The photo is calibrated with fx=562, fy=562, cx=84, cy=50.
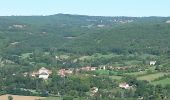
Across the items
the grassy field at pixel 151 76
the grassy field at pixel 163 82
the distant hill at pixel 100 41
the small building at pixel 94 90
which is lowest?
the distant hill at pixel 100 41

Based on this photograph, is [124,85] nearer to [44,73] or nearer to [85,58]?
[44,73]

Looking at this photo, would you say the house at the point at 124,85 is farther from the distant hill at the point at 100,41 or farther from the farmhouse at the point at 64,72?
the distant hill at the point at 100,41

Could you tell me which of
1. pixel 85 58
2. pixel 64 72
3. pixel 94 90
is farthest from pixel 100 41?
pixel 94 90

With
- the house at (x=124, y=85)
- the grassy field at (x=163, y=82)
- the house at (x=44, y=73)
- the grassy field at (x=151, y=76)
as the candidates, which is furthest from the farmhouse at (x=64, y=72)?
the grassy field at (x=163, y=82)

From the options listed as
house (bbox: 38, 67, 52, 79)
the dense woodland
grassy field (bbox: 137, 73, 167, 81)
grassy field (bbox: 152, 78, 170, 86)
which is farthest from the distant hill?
grassy field (bbox: 152, 78, 170, 86)

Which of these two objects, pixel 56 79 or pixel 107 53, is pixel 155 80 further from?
pixel 107 53

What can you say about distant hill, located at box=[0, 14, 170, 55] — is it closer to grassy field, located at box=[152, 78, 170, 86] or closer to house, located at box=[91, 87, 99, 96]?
grassy field, located at box=[152, 78, 170, 86]

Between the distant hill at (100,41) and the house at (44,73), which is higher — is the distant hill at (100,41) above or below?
below

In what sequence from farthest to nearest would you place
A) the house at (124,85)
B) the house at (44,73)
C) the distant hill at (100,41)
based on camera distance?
the distant hill at (100,41) < the house at (44,73) < the house at (124,85)

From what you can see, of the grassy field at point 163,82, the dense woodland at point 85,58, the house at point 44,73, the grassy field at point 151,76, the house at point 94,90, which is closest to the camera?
the house at point 94,90
